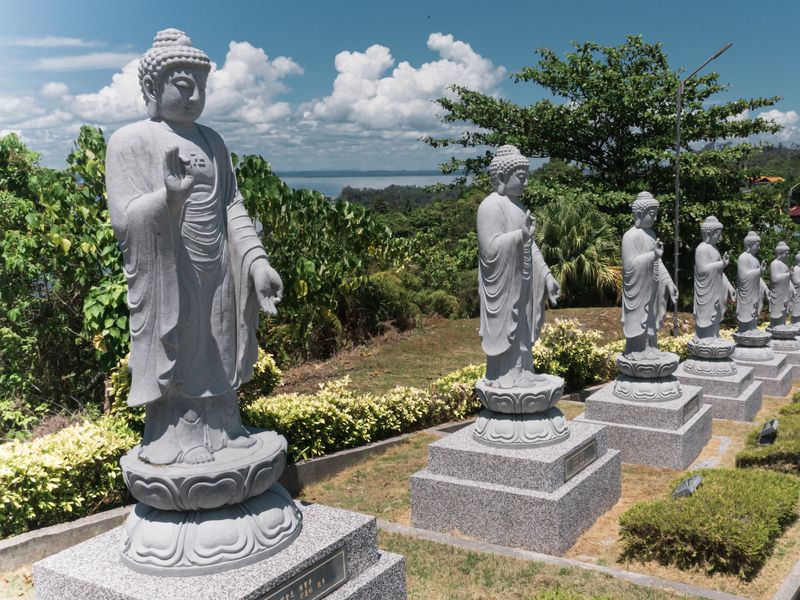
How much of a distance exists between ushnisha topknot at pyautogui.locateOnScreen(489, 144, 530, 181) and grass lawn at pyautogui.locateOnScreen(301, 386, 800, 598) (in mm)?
3420

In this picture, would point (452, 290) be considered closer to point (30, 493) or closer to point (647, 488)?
point (647, 488)

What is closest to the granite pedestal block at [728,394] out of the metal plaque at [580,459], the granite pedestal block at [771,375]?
the granite pedestal block at [771,375]

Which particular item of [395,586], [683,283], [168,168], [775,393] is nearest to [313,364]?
[775,393]

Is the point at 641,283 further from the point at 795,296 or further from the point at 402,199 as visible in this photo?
the point at 402,199

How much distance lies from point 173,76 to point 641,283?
6.49 m

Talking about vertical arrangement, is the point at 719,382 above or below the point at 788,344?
above

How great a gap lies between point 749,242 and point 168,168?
11.7 metres

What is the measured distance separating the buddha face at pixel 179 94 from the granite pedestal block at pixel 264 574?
240 cm

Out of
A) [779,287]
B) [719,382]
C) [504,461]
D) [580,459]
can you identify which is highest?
[779,287]

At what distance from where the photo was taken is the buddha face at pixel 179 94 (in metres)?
3.85

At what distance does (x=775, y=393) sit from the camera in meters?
13.0

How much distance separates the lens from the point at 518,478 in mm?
6570

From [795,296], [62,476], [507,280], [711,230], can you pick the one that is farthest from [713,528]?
[795,296]

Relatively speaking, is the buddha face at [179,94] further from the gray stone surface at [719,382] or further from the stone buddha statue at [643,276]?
the gray stone surface at [719,382]
